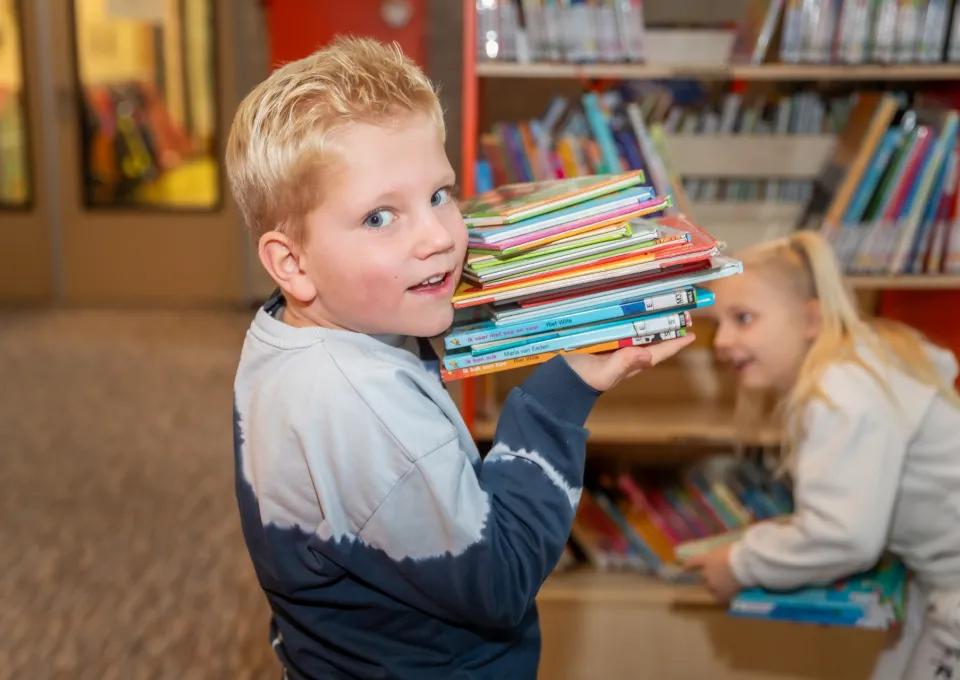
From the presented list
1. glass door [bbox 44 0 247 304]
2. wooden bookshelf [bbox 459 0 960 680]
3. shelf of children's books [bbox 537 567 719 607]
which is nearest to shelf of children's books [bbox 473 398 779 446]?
wooden bookshelf [bbox 459 0 960 680]

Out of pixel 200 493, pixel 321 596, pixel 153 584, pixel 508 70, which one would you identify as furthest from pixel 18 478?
pixel 321 596

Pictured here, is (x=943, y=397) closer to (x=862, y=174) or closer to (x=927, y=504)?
(x=927, y=504)

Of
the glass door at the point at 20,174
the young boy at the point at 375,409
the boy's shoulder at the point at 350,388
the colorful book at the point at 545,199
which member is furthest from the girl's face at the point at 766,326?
the glass door at the point at 20,174

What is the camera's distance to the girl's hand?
1.74 m

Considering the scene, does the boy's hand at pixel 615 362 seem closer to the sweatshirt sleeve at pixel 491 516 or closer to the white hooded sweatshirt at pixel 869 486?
the sweatshirt sleeve at pixel 491 516

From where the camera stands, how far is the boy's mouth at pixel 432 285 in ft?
3.29

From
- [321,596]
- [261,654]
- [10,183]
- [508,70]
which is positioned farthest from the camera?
[10,183]

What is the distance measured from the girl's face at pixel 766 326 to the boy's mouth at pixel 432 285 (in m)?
0.90

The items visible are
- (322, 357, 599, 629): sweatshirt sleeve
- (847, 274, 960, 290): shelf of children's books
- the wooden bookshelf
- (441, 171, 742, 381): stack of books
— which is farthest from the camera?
(847, 274, 960, 290): shelf of children's books

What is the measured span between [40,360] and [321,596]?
3.70 meters

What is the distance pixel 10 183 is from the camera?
17.2 ft

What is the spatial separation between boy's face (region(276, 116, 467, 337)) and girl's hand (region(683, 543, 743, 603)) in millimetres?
952

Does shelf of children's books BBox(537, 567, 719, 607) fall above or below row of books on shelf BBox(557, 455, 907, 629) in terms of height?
below

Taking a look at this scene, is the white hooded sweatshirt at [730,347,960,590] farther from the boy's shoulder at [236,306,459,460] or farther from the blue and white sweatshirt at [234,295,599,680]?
the boy's shoulder at [236,306,459,460]
